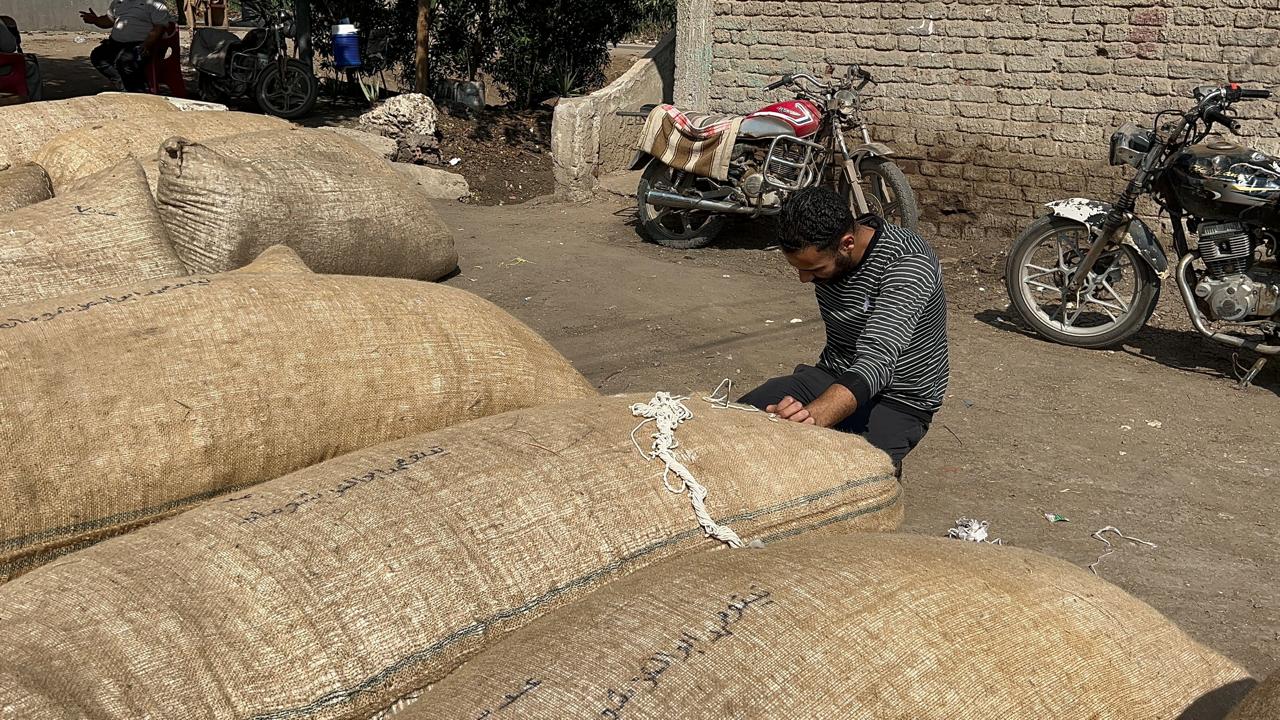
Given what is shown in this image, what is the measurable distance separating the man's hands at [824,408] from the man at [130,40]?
9.71 metres

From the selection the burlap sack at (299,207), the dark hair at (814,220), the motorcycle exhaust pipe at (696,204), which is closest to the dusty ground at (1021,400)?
the motorcycle exhaust pipe at (696,204)

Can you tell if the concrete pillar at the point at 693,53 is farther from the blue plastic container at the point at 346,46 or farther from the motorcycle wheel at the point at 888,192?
the blue plastic container at the point at 346,46

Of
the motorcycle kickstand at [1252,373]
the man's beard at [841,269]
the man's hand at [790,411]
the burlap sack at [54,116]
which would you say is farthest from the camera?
the motorcycle kickstand at [1252,373]

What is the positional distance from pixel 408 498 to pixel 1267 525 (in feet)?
10.2

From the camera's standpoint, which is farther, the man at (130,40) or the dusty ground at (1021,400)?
the man at (130,40)

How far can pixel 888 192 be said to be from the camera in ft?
24.9

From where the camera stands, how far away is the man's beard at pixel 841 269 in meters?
3.19

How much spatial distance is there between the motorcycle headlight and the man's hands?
3.36m

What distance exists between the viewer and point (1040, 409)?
5000 mm

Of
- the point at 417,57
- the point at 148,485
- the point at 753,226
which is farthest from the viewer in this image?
the point at 417,57

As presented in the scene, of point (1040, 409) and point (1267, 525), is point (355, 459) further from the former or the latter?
point (1040, 409)

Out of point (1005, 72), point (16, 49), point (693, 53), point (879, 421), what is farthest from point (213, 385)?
point (16, 49)

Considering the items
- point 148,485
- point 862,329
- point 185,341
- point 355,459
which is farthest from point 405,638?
point 862,329

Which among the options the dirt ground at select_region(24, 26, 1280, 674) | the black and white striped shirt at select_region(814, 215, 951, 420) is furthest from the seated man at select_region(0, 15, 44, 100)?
the black and white striped shirt at select_region(814, 215, 951, 420)
